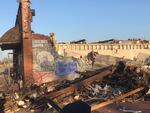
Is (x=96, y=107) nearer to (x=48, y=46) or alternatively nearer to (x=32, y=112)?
(x=32, y=112)

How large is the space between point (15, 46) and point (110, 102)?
12464 millimetres

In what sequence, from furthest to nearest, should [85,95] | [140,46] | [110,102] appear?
1. [140,46]
2. [85,95]
3. [110,102]

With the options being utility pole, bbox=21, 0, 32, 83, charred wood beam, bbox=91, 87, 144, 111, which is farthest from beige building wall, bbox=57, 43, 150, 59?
Result: charred wood beam, bbox=91, 87, 144, 111

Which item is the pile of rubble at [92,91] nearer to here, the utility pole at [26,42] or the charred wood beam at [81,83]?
the charred wood beam at [81,83]

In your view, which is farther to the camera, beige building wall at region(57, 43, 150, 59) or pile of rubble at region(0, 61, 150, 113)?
beige building wall at region(57, 43, 150, 59)

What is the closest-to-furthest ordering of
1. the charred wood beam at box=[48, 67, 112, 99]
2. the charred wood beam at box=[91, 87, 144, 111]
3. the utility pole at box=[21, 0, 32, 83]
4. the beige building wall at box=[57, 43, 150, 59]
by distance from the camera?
1. the charred wood beam at box=[91, 87, 144, 111]
2. the charred wood beam at box=[48, 67, 112, 99]
3. the utility pole at box=[21, 0, 32, 83]
4. the beige building wall at box=[57, 43, 150, 59]

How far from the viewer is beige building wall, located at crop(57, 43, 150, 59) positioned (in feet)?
137

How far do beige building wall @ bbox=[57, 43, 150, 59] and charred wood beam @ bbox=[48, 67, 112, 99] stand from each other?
27096 millimetres

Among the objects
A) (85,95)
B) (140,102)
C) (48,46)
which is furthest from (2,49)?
(140,102)

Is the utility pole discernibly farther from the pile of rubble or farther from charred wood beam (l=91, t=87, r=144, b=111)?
charred wood beam (l=91, t=87, r=144, b=111)

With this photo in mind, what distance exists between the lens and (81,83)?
13.3 metres

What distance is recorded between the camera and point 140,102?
39.4 feet

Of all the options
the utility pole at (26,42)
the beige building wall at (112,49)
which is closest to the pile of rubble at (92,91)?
the utility pole at (26,42)

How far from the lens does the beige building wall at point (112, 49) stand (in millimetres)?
41691
